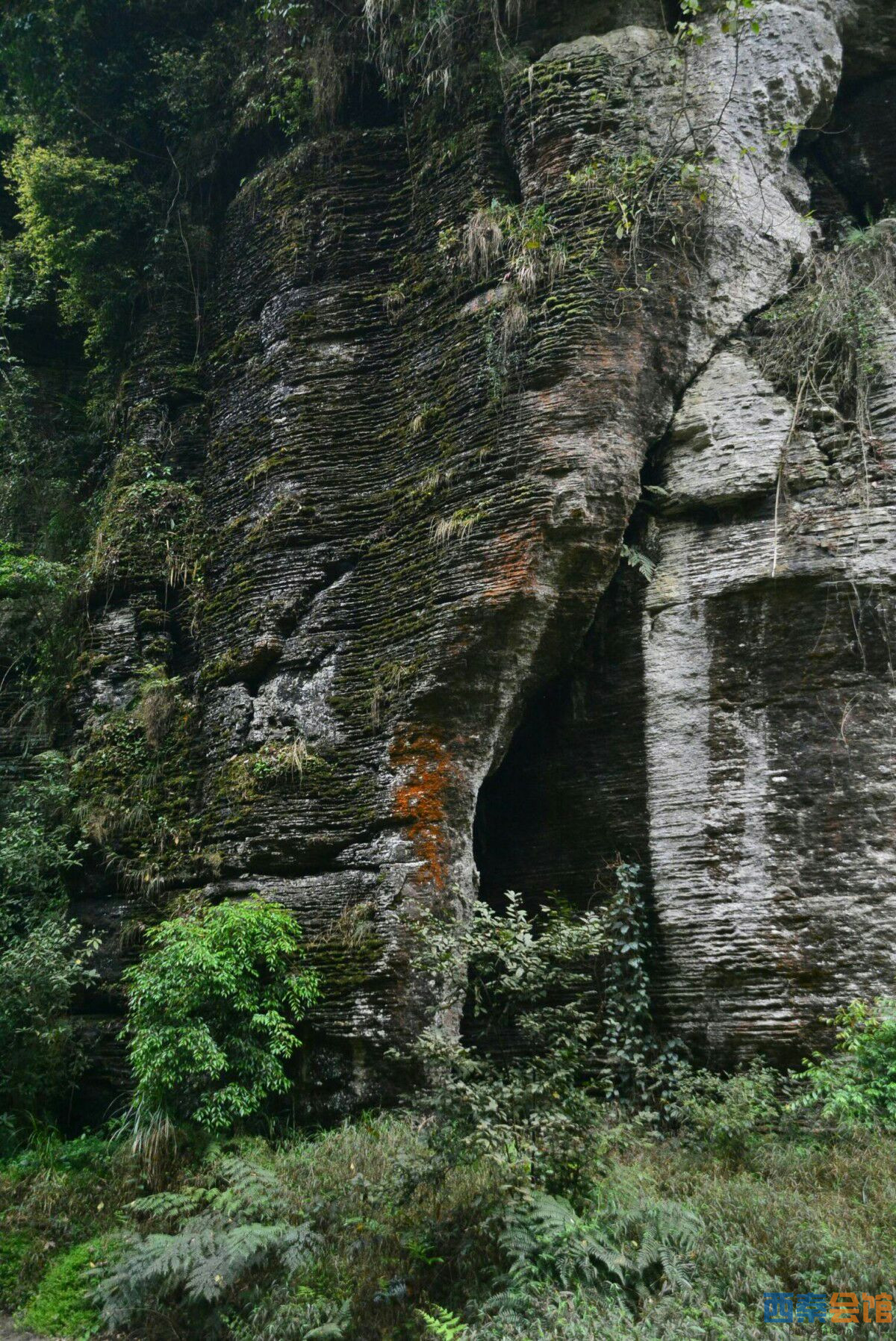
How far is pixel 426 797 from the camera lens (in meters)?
7.90

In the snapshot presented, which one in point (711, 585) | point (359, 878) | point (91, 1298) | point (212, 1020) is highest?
point (711, 585)

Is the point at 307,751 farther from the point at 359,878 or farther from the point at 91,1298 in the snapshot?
the point at 91,1298

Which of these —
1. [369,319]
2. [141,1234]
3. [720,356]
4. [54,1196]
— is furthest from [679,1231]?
[369,319]

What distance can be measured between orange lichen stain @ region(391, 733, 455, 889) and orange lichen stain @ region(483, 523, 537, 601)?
125 centimetres

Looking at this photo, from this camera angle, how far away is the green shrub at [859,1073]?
232 inches

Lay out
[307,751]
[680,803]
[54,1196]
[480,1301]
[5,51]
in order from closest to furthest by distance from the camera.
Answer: [480,1301]
[54,1196]
[680,803]
[307,751]
[5,51]

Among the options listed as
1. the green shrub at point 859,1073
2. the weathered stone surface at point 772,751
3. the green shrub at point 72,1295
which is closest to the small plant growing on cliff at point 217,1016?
the green shrub at point 72,1295

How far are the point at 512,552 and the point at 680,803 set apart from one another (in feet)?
7.53

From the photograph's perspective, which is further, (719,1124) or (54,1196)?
(54,1196)

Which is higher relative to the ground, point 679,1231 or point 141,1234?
point 679,1231

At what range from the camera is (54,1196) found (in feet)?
23.1

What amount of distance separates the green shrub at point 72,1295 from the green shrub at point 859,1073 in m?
4.29

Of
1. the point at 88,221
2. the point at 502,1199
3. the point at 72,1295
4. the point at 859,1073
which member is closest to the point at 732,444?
the point at 859,1073

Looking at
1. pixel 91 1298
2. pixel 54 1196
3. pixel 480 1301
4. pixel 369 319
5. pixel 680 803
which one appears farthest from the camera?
pixel 369 319
